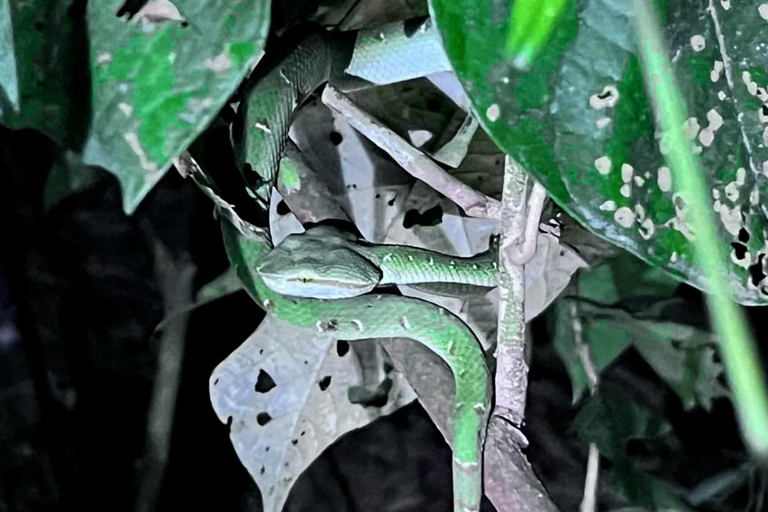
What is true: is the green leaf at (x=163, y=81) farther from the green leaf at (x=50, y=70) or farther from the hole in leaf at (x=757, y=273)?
the hole in leaf at (x=757, y=273)

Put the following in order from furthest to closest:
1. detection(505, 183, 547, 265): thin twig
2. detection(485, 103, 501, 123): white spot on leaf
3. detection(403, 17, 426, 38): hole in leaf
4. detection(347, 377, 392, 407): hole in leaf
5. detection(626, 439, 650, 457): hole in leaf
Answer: detection(626, 439, 650, 457): hole in leaf
detection(347, 377, 392, 407): hole in leaf
detection(403, 17, 426, 38): hole in leaf
detection(505, 183, 547, 265): thin twig
detection(485, 103, 501, 123): white spot on leaf

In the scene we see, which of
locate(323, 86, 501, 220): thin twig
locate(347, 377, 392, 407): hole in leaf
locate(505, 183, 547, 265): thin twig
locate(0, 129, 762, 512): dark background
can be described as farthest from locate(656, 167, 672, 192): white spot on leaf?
locate(0, 129, 762, 512): dark background

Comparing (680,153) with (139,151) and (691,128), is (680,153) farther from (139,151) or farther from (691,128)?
(139,151)

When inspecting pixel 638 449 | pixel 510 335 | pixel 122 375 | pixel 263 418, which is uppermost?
pixel 510 335

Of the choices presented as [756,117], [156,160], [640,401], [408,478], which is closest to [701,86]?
[756,117]

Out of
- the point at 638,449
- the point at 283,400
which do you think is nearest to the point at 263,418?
the point at 283,400

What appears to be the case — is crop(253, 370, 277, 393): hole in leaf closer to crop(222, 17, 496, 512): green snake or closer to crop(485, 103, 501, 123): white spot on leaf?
crop(222, 17, 496, 512): green snake
